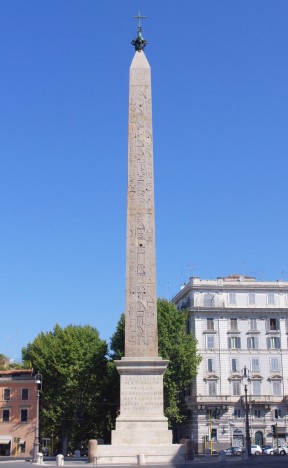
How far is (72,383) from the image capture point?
47.6m

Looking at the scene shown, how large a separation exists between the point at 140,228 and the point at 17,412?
30964 millimetres

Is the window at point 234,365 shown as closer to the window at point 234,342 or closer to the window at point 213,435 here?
the window at point 234,342

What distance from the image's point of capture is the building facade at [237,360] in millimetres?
53250

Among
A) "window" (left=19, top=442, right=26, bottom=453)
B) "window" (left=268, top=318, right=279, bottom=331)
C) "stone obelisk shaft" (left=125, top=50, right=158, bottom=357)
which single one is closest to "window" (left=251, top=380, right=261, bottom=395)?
"window" (left=268, top=318, right=279, bottom=331)

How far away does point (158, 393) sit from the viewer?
24953 mm

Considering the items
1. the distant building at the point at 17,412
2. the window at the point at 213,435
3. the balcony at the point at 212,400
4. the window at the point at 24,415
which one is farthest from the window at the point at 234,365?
the window at the point at 24,415

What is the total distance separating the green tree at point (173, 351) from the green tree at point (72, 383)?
186cm

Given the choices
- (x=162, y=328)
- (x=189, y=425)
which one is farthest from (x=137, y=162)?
(x=189, y=425)

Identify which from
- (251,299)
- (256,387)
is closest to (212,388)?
(256,387)

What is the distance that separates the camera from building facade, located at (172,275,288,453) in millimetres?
53250

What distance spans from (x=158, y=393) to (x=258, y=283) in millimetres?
32958

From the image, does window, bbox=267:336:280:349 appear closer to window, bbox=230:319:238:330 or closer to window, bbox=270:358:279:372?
window, bbox=270:358:279:372

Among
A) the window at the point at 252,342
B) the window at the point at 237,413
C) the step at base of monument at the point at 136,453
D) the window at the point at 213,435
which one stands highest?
the window at the point at 252,342

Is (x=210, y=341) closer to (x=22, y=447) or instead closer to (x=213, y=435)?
(x=213, y=435)
